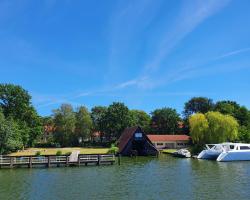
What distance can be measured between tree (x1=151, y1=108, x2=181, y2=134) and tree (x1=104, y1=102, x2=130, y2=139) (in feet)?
40.8

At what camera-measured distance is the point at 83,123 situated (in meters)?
105

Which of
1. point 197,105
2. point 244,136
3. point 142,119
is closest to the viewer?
point 244,136

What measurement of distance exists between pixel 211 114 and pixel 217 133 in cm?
408

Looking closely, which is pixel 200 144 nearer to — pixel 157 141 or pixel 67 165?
pixel 157 141

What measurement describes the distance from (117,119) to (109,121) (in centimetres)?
229

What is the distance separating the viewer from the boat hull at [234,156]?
52.4 metres

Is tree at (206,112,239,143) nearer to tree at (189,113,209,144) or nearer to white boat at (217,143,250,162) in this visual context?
tree at (189,113,209,144)

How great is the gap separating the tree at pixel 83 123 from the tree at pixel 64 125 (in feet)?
5.29

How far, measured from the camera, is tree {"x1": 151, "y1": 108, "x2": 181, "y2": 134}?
11294 centimetres

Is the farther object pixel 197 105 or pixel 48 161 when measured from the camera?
pixel 197 105

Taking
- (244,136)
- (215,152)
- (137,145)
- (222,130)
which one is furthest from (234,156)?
(137,145)

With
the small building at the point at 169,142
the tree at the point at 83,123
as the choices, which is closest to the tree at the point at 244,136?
the small building at the point at 169,142

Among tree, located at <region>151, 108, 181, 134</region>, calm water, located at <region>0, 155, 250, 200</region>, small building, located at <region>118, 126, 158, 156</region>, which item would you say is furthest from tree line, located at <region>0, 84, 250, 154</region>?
calm water, located at <region>0, 155, 250, 200</region>

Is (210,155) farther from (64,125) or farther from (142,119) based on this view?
(142,119)
